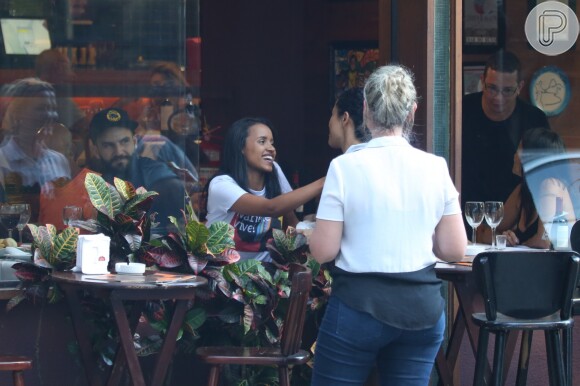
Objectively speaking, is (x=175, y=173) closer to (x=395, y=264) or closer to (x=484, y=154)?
(x=484, y=154)

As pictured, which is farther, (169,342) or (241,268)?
(241,268)

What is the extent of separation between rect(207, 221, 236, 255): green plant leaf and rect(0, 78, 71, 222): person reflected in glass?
4.50 feet

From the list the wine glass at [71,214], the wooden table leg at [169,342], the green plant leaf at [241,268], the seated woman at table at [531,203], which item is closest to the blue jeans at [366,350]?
the wooden table leg at [169,342]

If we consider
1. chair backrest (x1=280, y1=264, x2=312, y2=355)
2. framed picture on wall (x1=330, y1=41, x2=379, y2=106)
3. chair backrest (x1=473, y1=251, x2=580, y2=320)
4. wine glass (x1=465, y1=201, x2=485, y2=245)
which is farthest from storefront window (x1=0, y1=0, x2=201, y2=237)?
chair backrest (x1=473, y1=251, x2=580, y2=320)

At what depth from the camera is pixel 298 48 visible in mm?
8469

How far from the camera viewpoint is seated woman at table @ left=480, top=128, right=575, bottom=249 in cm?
566

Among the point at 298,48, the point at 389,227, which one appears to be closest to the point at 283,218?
the point at 389,227

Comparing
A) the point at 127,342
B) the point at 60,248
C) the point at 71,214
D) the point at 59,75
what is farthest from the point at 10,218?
the point at 59,75

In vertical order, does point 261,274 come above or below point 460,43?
below

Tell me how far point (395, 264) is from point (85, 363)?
70.0 inches

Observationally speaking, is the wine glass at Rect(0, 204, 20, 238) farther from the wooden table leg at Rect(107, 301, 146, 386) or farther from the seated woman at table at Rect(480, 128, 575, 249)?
the seated woman at table at Rect(480, 128, 575, 249)

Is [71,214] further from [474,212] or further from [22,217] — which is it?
[474,212]

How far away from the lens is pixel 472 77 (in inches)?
229

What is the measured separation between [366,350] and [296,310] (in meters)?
0.69
